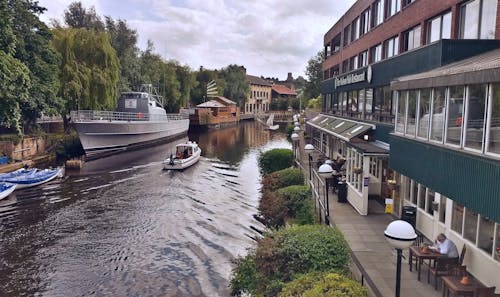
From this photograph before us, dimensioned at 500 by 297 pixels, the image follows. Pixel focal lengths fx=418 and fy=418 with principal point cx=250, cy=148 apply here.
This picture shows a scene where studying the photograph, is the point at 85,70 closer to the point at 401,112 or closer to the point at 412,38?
the point at 412,38

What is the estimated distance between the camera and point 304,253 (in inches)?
380

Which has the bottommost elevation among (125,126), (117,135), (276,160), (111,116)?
(276,160)

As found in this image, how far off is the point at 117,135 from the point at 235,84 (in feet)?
221

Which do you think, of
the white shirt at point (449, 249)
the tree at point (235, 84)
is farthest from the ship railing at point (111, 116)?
the tree at point (235, 84)

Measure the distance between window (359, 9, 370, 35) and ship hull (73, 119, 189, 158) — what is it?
2510cm

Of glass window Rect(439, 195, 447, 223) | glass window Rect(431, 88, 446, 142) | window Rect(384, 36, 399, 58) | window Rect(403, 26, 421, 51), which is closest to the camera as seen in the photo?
glass window Rect(431, 88, 446, 142)

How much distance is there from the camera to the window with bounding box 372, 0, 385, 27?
24.4 m

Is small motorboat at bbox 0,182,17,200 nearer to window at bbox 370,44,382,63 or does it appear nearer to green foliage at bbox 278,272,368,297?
green foliage at bbox 278,272,368,297

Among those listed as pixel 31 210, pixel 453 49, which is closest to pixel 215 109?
pixel 31 210

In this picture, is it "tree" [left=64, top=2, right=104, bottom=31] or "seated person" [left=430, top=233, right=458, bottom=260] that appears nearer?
"seated person" [left=430, top=233, right=458, bottom=260]

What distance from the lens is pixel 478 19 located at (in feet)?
45.3

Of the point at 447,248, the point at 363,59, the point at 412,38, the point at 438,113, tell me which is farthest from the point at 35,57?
the point at 447,248

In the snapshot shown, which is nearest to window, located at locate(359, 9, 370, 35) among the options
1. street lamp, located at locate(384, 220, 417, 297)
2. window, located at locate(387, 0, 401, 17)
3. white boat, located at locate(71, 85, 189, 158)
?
window, located at locate(387, 0, 401, 17)

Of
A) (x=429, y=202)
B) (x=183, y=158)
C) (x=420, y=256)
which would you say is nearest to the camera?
(x=420, y=256)
